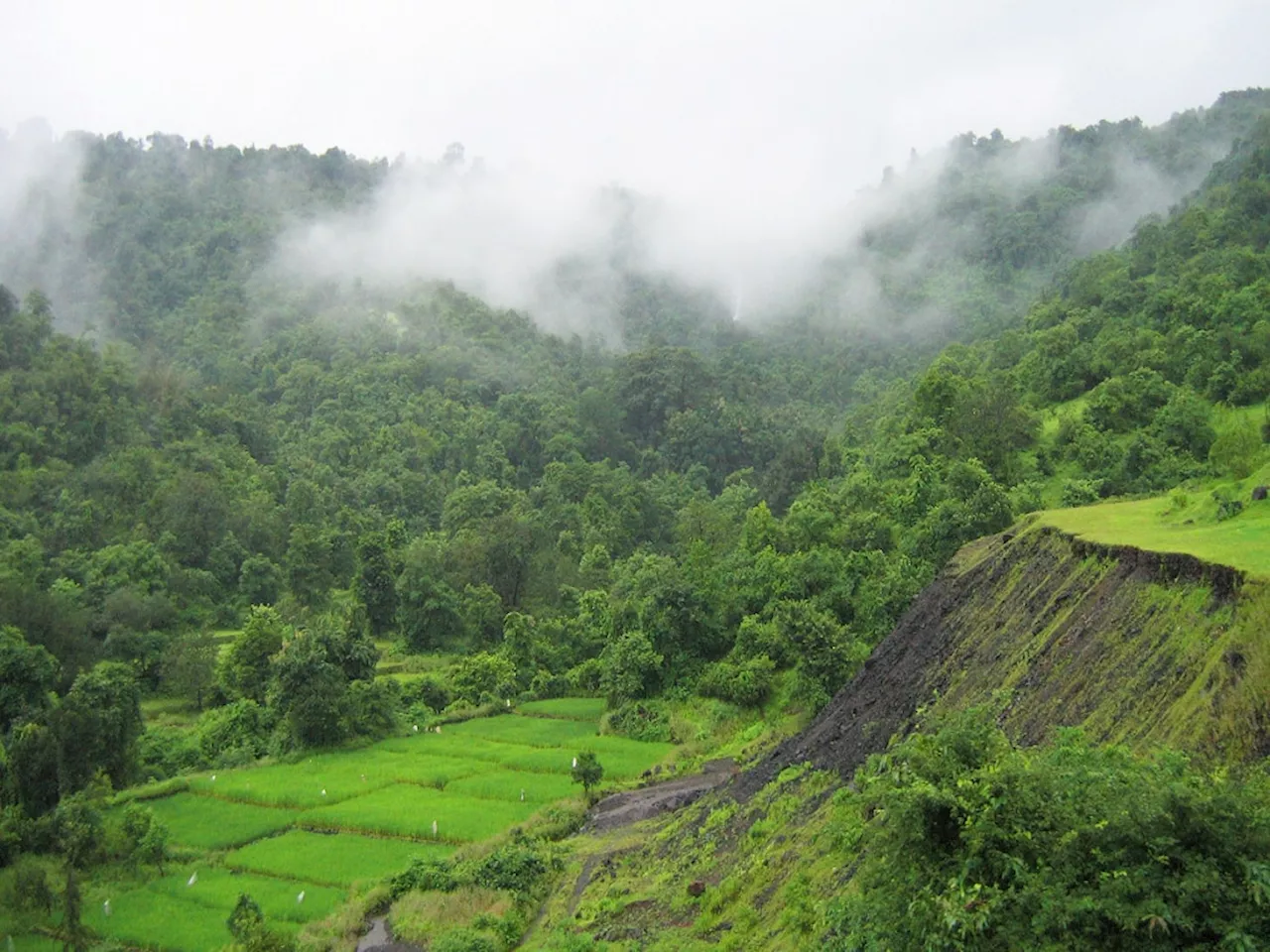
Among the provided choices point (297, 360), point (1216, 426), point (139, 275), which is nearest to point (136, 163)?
point (139, 275)

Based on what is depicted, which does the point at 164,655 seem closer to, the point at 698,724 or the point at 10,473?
Answer: the point at 10,473

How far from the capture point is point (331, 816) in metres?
Result: 27.4

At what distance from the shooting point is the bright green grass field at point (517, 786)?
94.4 feet

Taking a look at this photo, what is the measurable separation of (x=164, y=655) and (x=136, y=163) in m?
95.9

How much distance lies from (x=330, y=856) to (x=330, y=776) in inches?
275

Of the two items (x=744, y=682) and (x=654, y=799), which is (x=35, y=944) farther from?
(x=744, y=682)

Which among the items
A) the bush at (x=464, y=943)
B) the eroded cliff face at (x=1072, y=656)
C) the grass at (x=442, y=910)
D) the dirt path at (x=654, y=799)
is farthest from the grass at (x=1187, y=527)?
the grass at (x=442, y=910)

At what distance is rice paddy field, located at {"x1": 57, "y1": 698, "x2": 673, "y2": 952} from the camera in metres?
21.6

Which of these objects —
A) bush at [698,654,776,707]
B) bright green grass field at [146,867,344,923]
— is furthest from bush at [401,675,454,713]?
bright green grass field at [146,867,344,923]

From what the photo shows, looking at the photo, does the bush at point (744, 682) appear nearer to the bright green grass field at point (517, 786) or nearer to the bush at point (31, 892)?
the bright green grass field at point (517, 786)

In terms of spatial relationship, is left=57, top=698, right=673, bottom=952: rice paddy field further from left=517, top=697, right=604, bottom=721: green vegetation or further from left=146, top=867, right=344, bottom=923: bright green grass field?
left=517, top=697, right=604, bottom=721: green vegetation

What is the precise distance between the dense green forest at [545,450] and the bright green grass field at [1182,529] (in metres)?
9.79

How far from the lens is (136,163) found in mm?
119438

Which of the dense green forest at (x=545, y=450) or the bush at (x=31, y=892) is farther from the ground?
the dense green forest at (x=545, y=450)
